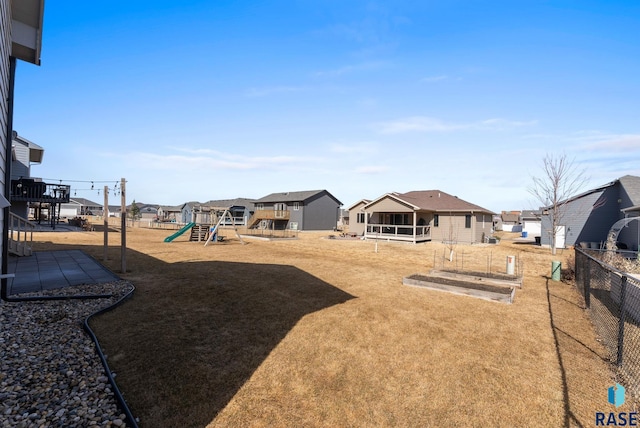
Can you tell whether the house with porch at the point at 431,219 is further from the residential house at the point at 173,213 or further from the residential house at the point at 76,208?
the residential house at the point at 76,208

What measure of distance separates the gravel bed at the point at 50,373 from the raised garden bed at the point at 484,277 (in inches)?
469

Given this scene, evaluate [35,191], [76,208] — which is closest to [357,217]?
[35,191]

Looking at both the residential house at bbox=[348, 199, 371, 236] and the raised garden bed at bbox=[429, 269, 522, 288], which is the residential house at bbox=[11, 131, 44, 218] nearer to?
the residential house at bbox=[348, 199, 371, 236]

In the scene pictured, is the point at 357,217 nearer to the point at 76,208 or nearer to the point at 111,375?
the point at 111,375

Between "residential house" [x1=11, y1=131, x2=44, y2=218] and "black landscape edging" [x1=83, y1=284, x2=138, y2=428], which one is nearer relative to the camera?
"black landscape edging" [x1=83, y1=284, x2=138, y2=428]

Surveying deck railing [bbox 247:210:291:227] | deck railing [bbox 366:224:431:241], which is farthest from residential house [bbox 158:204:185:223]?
deck railing [bbox 366:224:431:241]

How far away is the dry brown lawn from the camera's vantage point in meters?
4.11

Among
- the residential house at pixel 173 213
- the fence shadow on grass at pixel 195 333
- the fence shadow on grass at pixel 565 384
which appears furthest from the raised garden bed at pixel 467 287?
the residential house at pixel 173 213

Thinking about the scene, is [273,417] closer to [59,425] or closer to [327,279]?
[59,425]

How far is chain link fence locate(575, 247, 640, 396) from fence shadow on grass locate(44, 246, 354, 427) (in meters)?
5.95

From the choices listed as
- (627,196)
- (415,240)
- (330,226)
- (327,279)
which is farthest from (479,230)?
(330,226)

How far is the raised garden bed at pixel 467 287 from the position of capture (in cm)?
971

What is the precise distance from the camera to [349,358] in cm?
558

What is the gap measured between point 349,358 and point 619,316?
5.29 m
